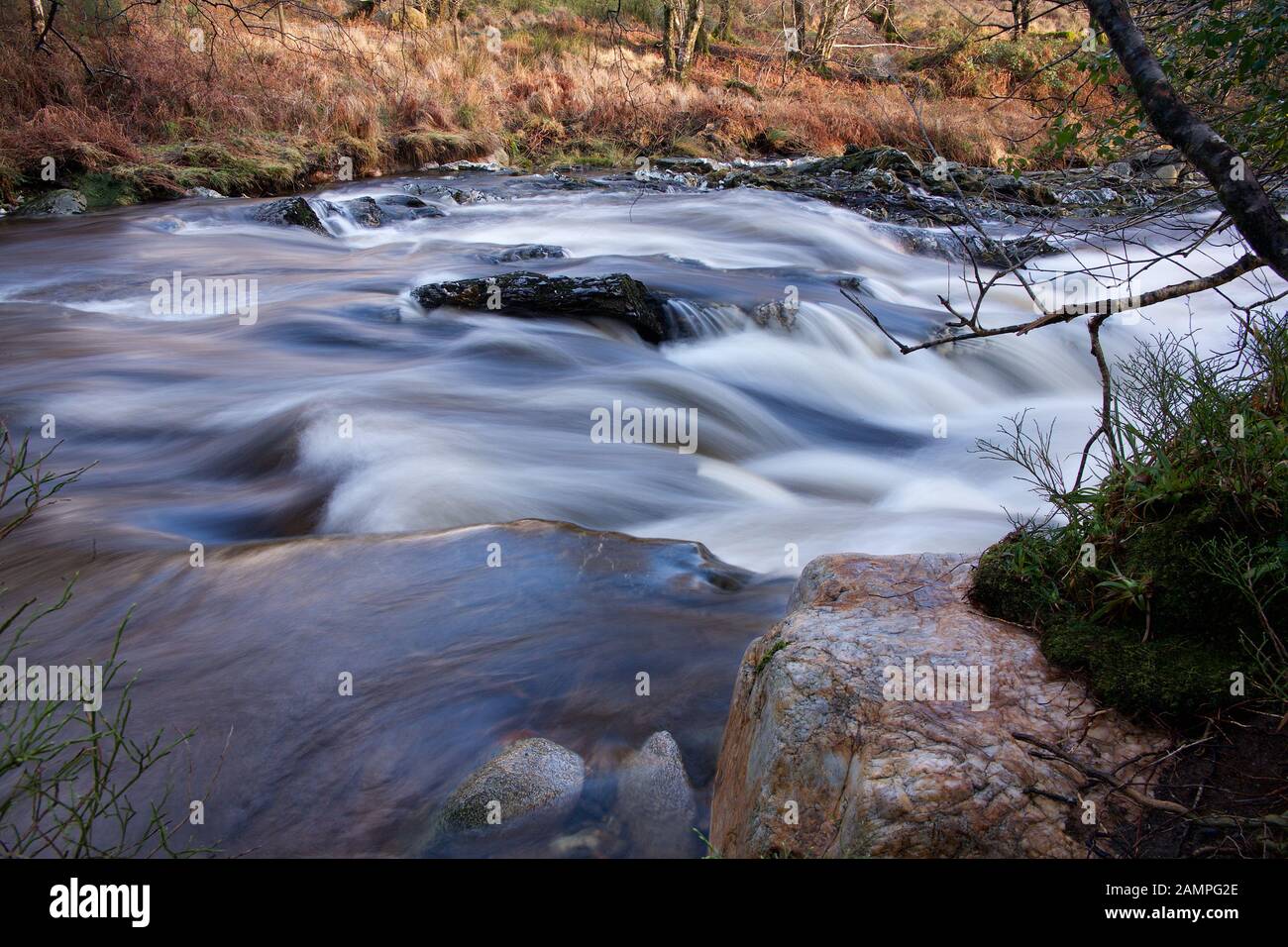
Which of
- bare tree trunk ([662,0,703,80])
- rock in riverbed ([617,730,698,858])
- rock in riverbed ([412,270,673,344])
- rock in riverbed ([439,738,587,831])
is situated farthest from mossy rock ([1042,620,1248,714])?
rock in riverbed ([412,270,673,344])

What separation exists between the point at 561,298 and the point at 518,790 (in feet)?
21.7

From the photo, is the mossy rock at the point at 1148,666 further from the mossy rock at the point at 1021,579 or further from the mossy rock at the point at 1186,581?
the mossy rock at the point at 1021,579

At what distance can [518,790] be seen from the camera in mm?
3324

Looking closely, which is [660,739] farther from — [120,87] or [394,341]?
[120,87]

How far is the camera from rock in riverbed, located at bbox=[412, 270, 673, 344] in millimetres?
9086

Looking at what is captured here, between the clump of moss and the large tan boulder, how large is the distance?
0.13 metres

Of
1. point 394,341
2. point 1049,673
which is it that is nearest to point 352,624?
point 1049,673

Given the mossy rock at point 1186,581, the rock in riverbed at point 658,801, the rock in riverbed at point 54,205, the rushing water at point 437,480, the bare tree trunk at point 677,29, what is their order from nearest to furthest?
the mossy rock at point 1186,581 < the rock in riverbed at point 658,801 < the rushing water at point 437,480 < the bare tree trunk at point 677,29 < the rock in riverbed at point 54,205

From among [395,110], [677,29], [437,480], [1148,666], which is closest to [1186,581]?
[1148,666]

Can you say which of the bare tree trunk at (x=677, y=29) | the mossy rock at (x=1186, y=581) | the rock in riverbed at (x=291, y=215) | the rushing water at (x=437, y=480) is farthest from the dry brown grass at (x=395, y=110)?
the mossy rock at (x=1186, y=581)

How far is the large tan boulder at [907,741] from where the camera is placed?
2234 millimetres

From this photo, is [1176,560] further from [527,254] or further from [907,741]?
[527,254]

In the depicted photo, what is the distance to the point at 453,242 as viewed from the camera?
1321 cm

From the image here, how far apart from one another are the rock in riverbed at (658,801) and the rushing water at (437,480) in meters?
0.08
